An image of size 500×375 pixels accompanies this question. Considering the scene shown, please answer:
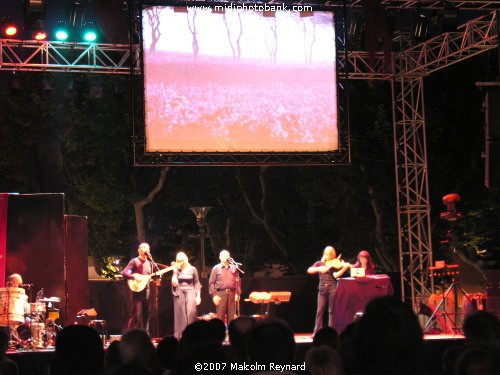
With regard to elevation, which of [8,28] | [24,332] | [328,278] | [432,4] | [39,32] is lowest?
[24,332]

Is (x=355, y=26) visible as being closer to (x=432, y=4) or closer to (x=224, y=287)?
(x=432, y=4)

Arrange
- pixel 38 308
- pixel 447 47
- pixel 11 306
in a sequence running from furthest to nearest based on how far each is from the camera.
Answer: pixel 447 47 → pixel 38 308 → pixel 11 306

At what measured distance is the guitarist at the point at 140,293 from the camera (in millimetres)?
14750

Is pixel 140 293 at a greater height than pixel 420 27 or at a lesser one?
lesser

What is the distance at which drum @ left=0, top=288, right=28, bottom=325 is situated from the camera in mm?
12812

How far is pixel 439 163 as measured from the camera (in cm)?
2245

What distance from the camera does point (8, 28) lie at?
14.3 meters

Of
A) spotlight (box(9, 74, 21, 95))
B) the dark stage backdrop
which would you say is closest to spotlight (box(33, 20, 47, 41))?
spotlight (box(9, 74, 21, 95))

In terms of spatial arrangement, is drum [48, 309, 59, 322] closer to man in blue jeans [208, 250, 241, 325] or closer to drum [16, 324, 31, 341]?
drum [16, 324, 31, 341]

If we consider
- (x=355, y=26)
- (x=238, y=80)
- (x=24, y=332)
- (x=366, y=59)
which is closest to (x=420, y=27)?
(x=355, y=26)

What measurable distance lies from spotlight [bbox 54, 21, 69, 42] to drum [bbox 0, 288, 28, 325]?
4531 millimetres

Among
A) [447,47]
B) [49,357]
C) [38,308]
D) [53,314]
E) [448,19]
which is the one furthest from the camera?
[447,47]

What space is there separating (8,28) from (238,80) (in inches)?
164

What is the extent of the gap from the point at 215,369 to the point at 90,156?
21902mm
